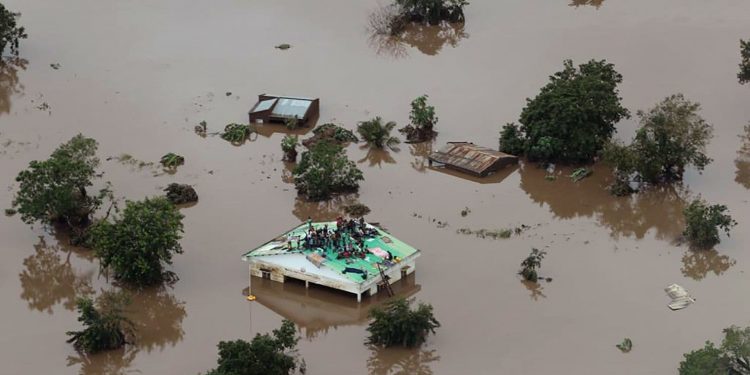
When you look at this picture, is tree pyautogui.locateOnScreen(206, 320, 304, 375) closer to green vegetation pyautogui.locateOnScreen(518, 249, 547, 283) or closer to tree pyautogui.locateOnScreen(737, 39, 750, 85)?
green vegetation pyautogui.locateOnScreen(518, 249, 547, 283)

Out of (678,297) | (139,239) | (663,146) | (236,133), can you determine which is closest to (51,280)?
(139,239)

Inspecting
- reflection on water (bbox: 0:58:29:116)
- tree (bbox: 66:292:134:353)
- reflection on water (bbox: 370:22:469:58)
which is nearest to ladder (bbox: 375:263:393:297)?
tree (bbox: 66:292:134:353)

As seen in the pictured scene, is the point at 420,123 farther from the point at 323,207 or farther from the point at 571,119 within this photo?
the point at 323,207

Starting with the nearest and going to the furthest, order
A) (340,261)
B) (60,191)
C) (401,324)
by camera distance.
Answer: (401,324) → (340,261) → (60,191)

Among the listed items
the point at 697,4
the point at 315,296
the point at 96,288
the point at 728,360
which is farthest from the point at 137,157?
the point at 697,4

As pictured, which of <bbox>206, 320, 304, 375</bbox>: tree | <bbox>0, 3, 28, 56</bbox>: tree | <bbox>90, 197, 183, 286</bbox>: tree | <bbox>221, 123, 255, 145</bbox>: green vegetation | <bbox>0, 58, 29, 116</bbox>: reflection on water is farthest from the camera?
<bbox>0, 3, 28, 56</bbox>: tree

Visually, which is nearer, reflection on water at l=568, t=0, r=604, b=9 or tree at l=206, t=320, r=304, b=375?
tree at l=206, t=320, r=304, b=375
